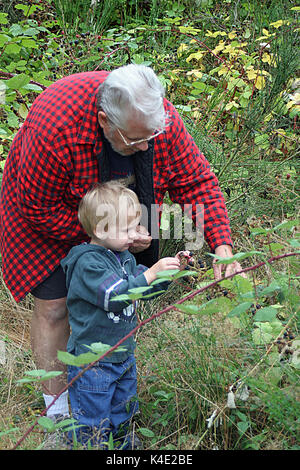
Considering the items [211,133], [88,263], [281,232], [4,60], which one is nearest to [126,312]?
[88,263]

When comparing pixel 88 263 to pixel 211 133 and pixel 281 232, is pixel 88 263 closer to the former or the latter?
pixel 281 232

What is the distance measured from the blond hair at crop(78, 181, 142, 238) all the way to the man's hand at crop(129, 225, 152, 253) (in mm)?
168

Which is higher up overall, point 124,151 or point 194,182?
point 124,151

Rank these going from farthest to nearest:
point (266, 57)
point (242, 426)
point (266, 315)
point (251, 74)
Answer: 1. point (266, 57)
2. point (251, 74)
3. point (242, 426)
4. point (266, 315)

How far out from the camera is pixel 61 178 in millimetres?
2240

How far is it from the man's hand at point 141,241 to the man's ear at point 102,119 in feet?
1.46

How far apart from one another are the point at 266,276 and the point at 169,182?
0.67 meters

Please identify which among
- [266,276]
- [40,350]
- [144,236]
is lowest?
[40,350]

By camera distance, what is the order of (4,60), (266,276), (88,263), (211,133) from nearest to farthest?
(88,263) → (266,276) → (211,133) → (4,60)

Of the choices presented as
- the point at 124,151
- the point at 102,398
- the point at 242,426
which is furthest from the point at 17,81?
the point at 242,426

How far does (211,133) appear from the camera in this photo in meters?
3.80

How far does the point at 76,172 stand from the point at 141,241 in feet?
1.25

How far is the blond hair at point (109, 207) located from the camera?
2.10 metres

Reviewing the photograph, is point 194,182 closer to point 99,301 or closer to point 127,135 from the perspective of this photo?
point 127,135
